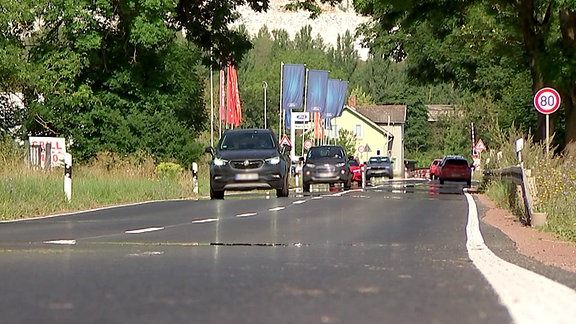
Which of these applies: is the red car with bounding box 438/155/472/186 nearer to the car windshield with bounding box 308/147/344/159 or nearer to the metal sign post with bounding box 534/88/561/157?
the car windshield with bounding box 308/147/344/159

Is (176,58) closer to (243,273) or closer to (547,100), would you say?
(547,100)

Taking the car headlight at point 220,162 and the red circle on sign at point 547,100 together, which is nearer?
the car headlight at point 220,162

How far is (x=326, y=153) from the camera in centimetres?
4238

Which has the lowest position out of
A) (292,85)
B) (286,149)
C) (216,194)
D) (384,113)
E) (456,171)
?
(456,171)

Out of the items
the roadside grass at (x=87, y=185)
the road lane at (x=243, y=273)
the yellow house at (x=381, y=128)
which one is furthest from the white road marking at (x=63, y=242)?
the yellow house at (x=381, y=128)

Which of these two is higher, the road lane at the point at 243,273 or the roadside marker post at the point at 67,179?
the roadside marker post at the point at 67,179

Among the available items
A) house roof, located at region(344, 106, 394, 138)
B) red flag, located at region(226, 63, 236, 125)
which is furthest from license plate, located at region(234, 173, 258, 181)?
house roof, located at region(344, 106, 394, 138)

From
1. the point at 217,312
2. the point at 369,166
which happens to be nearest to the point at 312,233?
the point at 217,312

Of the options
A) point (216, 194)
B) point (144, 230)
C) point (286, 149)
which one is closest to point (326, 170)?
point (286, 149)

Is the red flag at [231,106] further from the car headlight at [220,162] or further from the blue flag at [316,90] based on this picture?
the car headlight at [220,162]

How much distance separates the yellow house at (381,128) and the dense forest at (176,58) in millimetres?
87513

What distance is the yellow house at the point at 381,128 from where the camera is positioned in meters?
145

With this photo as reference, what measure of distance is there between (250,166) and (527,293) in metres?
19.5

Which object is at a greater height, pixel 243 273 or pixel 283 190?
pixel 243 273
